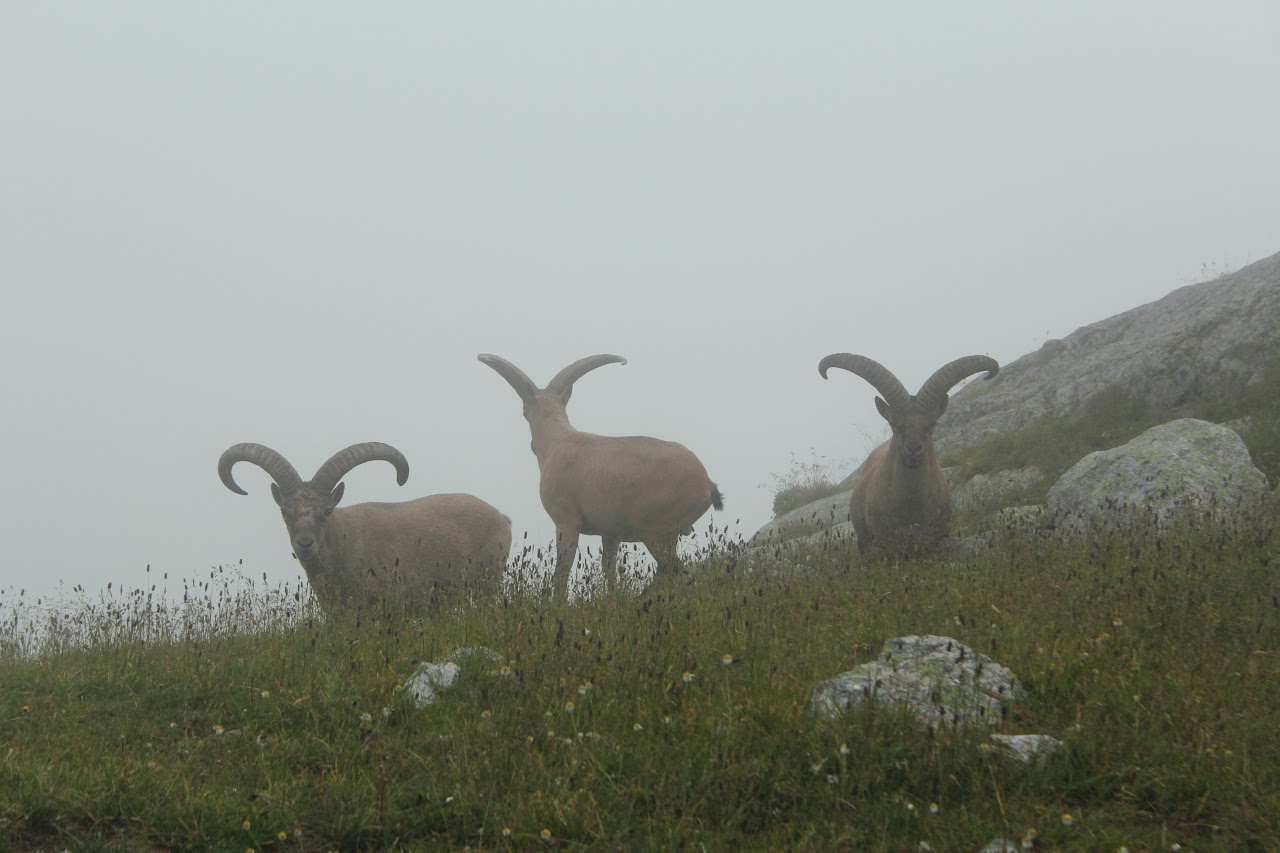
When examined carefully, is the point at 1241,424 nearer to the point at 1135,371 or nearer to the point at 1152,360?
the point at 1152,360

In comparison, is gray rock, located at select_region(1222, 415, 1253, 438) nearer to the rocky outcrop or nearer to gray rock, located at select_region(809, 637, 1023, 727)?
the rocky outcrop

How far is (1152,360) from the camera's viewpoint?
61.9 ft

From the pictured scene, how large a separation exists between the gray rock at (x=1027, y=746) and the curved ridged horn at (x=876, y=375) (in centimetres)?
758

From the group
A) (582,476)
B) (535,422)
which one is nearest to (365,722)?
(582,476)

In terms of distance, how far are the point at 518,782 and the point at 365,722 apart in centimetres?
126

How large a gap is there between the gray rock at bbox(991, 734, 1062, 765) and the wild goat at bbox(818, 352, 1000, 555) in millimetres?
6976

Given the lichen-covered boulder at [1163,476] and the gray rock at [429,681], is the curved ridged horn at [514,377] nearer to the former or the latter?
the lichen-covered boulder at [1163,476]

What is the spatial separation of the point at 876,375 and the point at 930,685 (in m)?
7.27

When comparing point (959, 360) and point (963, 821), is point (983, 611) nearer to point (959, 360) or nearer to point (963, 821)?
point (963, 821)

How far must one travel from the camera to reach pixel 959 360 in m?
13.3

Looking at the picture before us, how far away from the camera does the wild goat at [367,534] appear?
522 inches

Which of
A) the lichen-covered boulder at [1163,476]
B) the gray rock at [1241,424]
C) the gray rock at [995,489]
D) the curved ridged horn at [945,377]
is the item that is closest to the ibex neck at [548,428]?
the curved ridged horn at [945,377]

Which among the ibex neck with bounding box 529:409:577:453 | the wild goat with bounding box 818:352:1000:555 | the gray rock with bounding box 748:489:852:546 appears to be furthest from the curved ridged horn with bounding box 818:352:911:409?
the gray rock with bounding box 748:489:852:546

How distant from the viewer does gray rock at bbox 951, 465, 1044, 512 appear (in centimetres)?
1697
